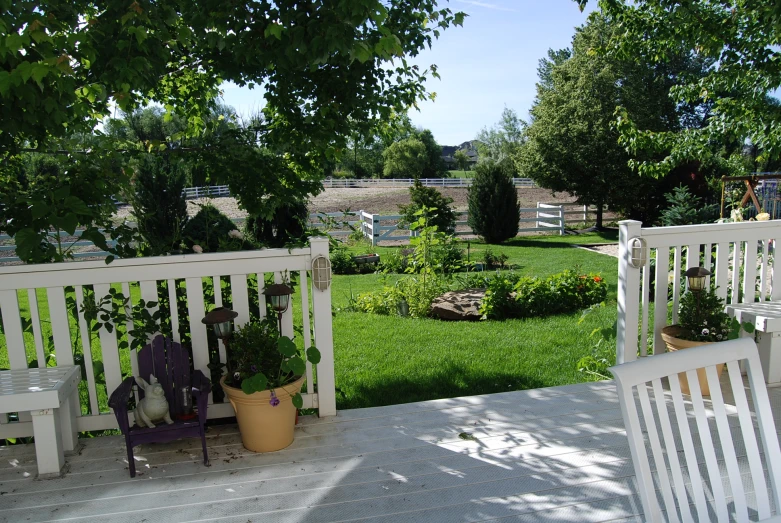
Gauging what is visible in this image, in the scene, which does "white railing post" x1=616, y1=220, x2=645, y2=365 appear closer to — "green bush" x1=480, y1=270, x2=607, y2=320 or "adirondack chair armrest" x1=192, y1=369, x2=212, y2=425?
"adirondack chair armrest" x1=192, y1=369, x2=212, y2=425

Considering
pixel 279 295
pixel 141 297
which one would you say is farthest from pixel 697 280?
pixel 141 297

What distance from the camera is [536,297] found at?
21.7 ft

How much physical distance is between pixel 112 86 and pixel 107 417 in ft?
5.99

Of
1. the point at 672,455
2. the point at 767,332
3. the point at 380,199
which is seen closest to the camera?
the point at 672,455

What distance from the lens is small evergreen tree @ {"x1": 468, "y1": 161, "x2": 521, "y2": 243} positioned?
16.6 meters

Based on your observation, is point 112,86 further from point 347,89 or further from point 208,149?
point 347,89

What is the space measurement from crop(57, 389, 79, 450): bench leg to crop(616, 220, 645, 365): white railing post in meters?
3.04

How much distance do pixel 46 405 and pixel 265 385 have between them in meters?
0.96

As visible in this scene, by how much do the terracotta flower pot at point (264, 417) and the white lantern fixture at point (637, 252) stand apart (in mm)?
2022

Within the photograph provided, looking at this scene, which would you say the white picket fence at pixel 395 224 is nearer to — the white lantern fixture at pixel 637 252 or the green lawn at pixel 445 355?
the green lawn at pixel 445 355

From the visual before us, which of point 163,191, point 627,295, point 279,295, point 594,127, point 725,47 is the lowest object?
point 627,295

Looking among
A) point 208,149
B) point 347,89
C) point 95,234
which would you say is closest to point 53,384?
point 95,234

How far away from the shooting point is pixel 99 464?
9.20 ft

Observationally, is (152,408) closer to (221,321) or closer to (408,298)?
(221,321)
